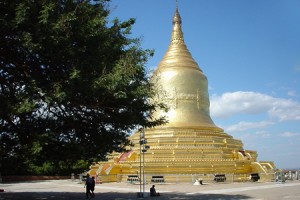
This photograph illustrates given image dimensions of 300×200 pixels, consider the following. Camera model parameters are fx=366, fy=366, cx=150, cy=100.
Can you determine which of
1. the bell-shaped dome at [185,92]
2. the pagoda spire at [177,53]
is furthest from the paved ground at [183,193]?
the pagoda spire at [177,53]

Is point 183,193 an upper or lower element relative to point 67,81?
lower

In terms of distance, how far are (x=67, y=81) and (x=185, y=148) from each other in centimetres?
1891

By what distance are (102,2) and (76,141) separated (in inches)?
218

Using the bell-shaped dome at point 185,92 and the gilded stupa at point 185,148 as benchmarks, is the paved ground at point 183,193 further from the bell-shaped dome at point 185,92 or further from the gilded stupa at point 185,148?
the bell-shaped dome at point 185,92

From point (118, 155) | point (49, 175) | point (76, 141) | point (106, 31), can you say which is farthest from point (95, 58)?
point (49, 175)

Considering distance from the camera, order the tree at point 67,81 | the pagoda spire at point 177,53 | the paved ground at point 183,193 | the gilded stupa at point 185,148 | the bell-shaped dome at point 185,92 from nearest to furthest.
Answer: the tree at point 67,81 < the paved ground at point 183,193 < the gilded stupa at point 185,148 < the bell-shaped dome at point 185,92 < the pagoda spire at point 177,53

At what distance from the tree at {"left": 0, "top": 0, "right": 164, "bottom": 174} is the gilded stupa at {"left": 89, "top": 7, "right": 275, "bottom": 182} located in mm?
10502

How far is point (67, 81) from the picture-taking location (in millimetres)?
11867

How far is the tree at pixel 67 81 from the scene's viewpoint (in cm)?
1159

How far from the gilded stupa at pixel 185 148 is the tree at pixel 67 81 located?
10502 millimetres

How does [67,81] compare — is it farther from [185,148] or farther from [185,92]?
[185,92]

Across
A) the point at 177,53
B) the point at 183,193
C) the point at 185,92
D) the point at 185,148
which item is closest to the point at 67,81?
the point at 183,193

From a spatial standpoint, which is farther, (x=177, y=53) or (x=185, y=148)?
(x=177, y=53)

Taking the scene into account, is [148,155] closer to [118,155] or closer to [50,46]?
[118,155]
